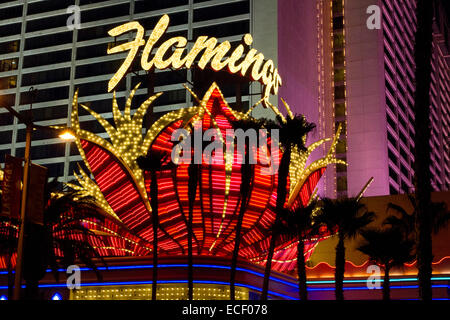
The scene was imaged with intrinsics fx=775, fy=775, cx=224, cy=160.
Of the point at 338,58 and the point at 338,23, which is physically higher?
the point at 338,23

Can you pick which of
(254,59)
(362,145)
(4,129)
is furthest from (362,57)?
(4,129)

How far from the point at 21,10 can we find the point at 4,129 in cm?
1498

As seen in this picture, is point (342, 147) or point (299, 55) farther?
point (342, 147)

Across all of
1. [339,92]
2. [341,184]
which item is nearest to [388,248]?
[341,184]

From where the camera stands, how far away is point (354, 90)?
79188mm

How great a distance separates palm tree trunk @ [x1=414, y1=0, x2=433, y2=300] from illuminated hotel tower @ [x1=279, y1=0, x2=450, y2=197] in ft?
154

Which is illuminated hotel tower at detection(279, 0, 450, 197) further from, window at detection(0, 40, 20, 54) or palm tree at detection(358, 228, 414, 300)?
window at detection(0, 40, 20, 54)

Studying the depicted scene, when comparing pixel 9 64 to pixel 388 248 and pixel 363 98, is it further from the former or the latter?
pixel 388 248

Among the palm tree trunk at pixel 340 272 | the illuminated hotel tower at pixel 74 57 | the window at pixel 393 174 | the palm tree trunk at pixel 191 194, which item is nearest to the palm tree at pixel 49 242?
the palm tree trunk at pixel 191 194

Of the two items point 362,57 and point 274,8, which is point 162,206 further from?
point 362,57

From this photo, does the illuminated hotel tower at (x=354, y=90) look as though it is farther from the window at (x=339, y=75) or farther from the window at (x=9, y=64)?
the window at (x=9, y=64)

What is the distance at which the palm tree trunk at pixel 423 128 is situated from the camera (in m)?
20.2

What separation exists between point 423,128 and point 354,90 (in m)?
59.8
